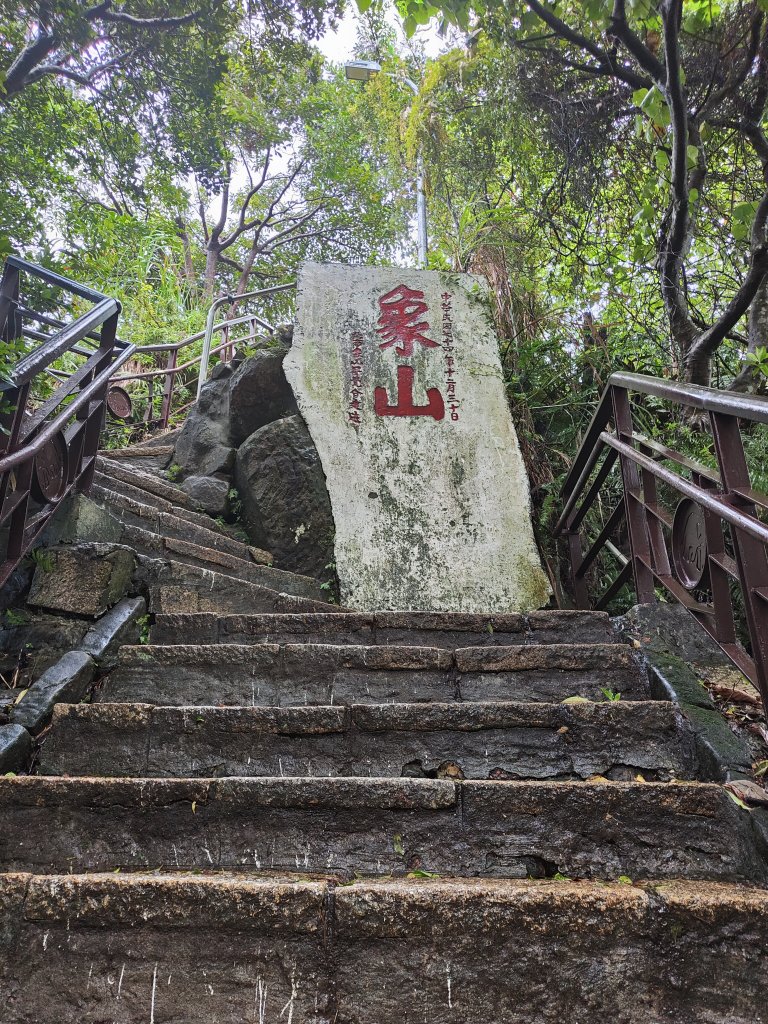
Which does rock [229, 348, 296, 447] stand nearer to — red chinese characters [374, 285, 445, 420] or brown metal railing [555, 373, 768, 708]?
red chinese characters [374, 285, 445, 420]

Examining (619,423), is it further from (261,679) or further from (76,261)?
(76,261)

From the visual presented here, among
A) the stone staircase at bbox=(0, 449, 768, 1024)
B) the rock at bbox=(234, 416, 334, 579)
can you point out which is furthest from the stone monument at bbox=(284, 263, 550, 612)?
the stone staircase at bbox=(0, 449, 768, 1024)

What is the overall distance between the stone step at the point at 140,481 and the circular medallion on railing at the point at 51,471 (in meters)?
1.36

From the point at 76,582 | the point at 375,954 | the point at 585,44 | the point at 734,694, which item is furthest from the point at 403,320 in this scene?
the point at 375,954

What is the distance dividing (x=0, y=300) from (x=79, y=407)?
529 millimetres

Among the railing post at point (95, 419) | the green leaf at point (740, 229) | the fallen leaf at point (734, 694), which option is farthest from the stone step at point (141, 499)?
the green leaf at point (740, 229)

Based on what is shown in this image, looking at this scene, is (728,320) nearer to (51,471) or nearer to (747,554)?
(747,554)

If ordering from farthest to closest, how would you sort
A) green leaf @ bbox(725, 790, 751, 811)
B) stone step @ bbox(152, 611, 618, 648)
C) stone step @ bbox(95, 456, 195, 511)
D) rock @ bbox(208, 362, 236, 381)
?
rock @ bbox(208, 362, 236, 381) → stone step @ bbox(95, 456, 195, 511) → stone step @ bbox(152, 611, 618, 648) → green leaf @ bbox(725, 790, 751, 811)

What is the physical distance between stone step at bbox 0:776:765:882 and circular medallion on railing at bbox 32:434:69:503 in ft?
4.26

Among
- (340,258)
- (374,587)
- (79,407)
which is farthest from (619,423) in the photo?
(340,258)

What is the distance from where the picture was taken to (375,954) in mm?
1379

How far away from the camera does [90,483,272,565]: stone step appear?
13.0 feet

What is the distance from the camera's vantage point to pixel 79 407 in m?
2.95

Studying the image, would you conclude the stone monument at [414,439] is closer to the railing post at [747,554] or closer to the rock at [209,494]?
the rock at [209,494]
